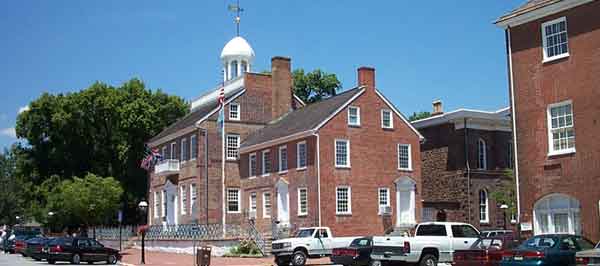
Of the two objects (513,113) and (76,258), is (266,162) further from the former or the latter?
(513,113)

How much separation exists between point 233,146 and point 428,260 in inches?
1063

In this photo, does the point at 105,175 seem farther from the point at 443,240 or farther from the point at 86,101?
the point at 443,240

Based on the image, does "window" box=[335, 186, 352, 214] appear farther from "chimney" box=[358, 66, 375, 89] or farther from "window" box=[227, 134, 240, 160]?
"window" box=[227, 134, 240, 160]

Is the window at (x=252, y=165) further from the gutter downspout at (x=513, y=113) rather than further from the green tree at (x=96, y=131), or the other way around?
the gutter downspout at (x=513, y=113)

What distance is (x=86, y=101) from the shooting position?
67375 millimetres

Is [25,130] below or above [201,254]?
above

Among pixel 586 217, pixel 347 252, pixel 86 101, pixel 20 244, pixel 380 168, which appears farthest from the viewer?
pixel 86 101

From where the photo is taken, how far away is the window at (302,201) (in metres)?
44.6

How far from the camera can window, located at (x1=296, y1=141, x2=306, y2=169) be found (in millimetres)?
45094

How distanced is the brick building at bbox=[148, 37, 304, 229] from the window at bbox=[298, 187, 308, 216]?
709 cm

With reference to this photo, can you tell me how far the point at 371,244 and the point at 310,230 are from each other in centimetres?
587

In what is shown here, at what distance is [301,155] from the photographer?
45.4 metres

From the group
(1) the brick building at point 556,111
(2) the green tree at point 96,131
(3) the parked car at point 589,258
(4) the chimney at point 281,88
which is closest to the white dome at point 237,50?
(4) the chimney at point 281,88

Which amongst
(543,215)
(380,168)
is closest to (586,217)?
(543,215)
